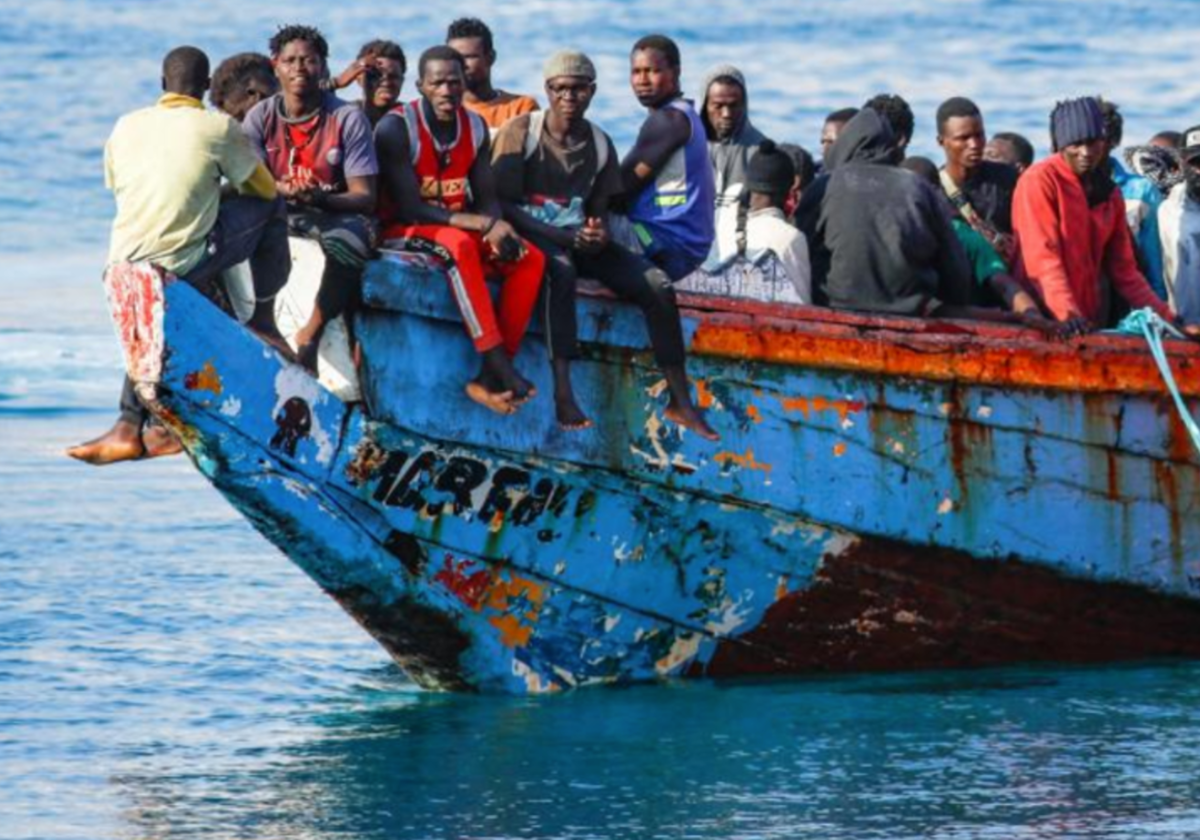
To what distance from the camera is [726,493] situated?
10242 millimetres

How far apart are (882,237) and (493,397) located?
1707 millimetres

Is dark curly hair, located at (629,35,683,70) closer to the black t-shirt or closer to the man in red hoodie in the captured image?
the man in red hoodie

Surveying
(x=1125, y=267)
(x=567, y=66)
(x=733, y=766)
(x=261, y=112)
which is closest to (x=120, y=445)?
(x=261, y=112)

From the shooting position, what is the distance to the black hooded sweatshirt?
10.4 metres

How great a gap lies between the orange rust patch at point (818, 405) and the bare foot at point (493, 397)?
107 centimetres

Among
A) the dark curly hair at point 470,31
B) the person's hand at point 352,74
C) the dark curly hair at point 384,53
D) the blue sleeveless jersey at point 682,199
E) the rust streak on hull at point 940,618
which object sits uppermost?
the dark curly hair at point 470,31

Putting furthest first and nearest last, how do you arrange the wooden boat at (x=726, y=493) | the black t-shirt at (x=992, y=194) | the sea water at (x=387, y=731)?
1. the black t-shirt at (x=992, y=194)
2. the wooden boat at (x=726, y=493)
3. the sea water at (x=387, y=731)

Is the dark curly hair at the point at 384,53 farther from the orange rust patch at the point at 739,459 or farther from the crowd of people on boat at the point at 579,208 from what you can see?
the orange rust patch at the point at 739,459

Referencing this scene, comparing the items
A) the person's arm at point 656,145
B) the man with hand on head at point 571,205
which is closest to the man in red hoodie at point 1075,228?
the person's arm at point 656,145

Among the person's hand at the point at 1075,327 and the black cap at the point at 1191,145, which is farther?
the black cap at the point at 1191,145

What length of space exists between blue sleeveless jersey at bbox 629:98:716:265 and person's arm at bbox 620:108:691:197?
0.10ft

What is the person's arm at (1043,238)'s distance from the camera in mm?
10547

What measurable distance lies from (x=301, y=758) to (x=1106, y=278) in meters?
3.70

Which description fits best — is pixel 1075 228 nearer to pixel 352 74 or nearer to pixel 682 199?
pixel 682 199
